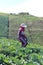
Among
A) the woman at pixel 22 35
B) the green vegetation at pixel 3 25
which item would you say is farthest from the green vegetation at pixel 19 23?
the woman at pixel 22 35

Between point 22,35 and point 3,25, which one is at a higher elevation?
point 22,35

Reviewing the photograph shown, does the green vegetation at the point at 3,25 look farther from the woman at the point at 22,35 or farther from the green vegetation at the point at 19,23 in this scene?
the woman at the point at 22,35

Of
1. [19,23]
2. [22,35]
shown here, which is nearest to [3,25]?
[19,23]

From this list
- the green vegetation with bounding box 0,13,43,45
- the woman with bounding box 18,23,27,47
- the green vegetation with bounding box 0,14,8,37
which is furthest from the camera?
the green vegetation with bounding box 0,14,8,37

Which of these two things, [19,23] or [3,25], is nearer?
[3,25]

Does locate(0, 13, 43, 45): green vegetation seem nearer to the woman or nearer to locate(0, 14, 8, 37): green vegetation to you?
locate(0, 14, 8, 37): green vegetation

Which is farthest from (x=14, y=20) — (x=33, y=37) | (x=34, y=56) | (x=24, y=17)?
(x=34, y=56)

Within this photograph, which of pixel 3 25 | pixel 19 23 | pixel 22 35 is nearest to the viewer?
pixel 22 35

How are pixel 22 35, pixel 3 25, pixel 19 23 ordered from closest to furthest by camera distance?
pixel 22 35 → pixel 3 25 → pixel 19 23

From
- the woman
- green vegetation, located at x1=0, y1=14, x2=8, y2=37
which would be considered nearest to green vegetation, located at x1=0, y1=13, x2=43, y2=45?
green vegetation, located at x1=0, y1=14, x2=8, y2=37

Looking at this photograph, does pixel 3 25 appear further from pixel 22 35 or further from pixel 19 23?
pixel 22 35

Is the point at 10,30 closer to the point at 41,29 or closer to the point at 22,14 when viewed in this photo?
the point at 41,29

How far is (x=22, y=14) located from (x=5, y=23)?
3428 millimetres

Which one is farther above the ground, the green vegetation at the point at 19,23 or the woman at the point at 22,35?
the woman at the point at 22,35
